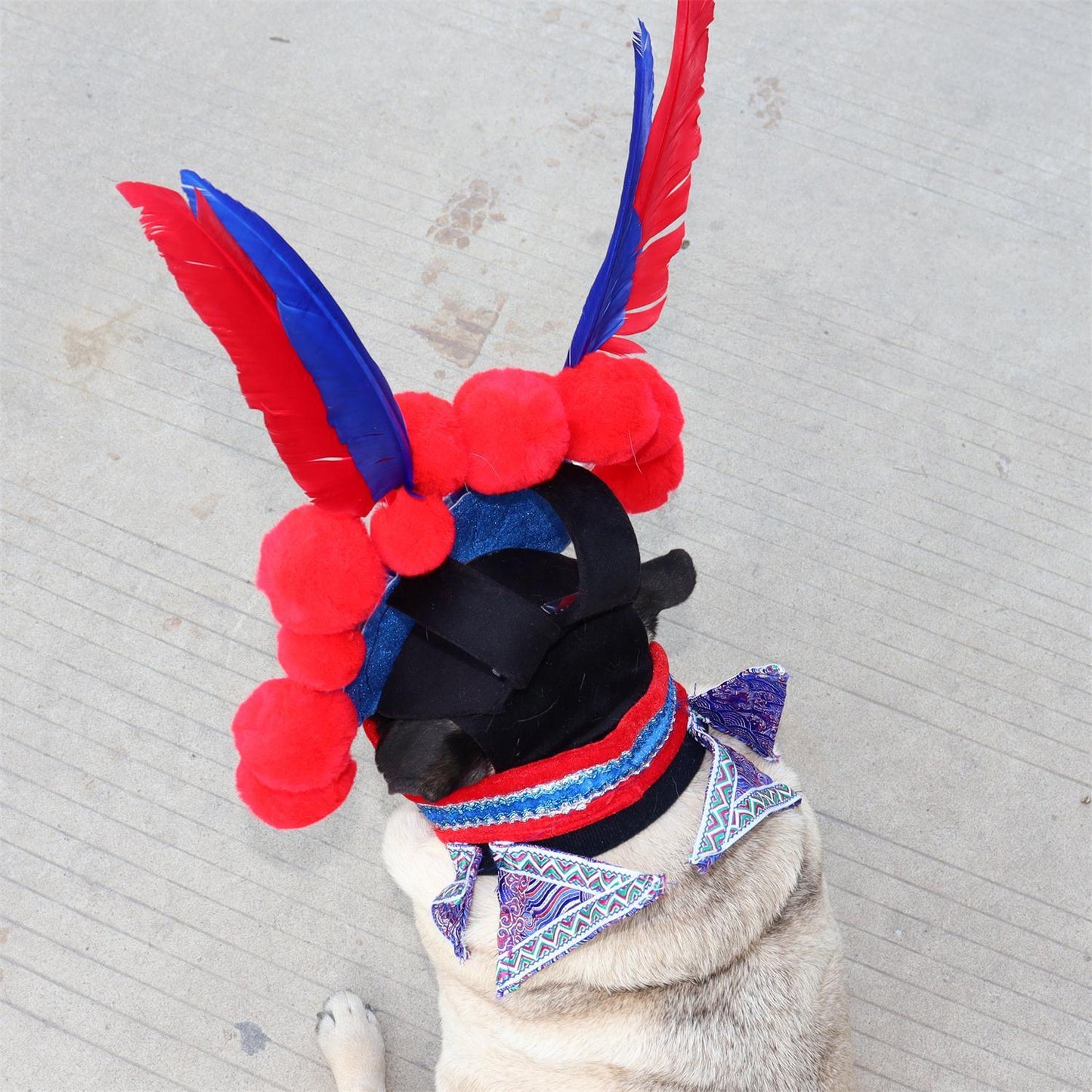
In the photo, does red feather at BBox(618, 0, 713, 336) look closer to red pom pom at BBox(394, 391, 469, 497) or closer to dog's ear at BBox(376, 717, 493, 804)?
red pom pom at BBox(394, 391, 469, 497)

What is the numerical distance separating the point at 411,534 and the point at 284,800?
431 millimetres

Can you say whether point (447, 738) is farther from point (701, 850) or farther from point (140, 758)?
point (140, 758)

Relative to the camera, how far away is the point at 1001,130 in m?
3.03

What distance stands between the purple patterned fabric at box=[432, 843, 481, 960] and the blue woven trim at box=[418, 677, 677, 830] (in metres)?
0.07

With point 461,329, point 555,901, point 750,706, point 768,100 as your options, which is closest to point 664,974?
point 555,901

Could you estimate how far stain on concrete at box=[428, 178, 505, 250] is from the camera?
2.83m

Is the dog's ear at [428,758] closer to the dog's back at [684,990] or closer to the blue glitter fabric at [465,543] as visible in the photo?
the blue glitter fabric at [465,543]

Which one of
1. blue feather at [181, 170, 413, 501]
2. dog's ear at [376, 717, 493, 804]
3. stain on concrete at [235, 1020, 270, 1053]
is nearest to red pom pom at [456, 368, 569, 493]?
blue feather at [181, 170, 413, 501]

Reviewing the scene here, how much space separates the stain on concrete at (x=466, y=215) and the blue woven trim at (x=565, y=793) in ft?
6.36

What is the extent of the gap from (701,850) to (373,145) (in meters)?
2.44

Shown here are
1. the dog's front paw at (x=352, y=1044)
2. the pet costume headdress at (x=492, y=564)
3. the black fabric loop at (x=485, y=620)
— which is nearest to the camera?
the pet costume headdress at (x=492, y=564)

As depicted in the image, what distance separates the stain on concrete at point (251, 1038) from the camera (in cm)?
223

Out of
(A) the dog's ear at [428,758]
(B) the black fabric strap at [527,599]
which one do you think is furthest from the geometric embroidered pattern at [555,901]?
(B) the black fabric strap at [527,599]

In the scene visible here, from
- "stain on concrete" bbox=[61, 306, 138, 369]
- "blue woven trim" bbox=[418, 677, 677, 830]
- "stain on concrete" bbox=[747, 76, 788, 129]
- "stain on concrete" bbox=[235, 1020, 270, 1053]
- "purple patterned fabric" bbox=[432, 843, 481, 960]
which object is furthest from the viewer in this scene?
"stain on concrete" bbox=[747, 76, 788, 129]
